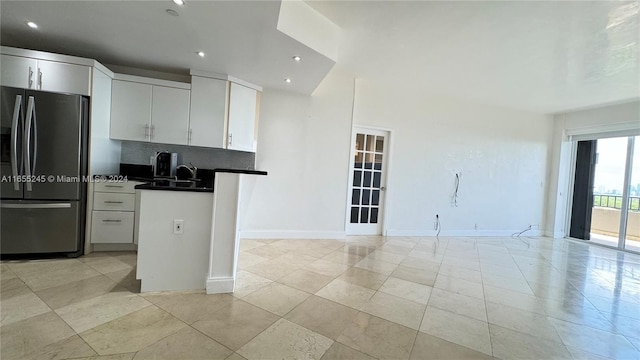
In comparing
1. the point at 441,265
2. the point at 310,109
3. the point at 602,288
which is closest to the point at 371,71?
the point at 310,109

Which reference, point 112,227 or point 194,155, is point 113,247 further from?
point 194,155

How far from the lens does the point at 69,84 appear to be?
8.91 feet

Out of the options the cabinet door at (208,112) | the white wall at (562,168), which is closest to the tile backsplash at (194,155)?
the cabinet door at (208,112)

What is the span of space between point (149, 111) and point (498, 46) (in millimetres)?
4535

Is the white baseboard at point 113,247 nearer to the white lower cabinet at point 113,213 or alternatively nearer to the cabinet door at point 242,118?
the white lower cabinet at point 113,213

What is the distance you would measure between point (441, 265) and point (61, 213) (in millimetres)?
4581

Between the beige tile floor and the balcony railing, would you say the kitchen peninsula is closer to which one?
the beige tile floor

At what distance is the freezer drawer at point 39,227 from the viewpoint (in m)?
2.53

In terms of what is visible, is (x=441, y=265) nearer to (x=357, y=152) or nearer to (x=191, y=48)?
(x=357, y=152)

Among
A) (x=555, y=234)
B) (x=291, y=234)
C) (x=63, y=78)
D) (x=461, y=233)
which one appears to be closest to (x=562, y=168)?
(x=555, y=234)

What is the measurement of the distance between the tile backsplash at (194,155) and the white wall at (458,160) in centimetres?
222

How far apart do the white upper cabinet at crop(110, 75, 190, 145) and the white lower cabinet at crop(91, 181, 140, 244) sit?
0.71 metres

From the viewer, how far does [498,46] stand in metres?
3.01

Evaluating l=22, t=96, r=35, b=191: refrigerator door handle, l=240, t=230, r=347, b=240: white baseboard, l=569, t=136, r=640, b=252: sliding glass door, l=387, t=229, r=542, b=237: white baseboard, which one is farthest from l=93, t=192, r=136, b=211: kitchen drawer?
l=569, t=136, r=640, b=252: sliding glass door
